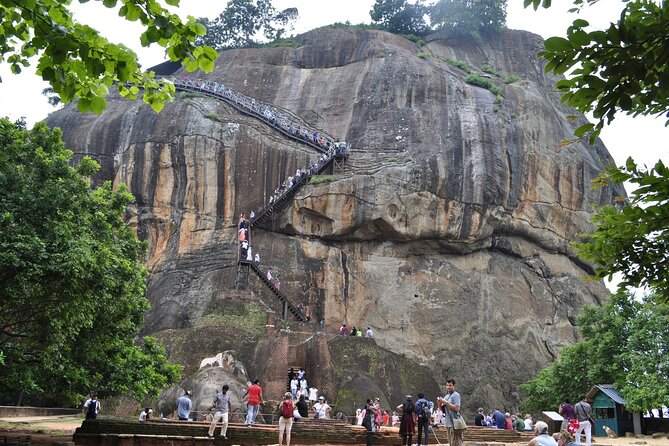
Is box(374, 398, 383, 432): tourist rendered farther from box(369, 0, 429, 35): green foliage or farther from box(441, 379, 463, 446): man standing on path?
box(369, 0, 429, 35): green foliage

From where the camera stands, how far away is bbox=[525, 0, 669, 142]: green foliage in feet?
14.6

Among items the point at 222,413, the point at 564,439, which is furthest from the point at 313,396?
the point at 564,439

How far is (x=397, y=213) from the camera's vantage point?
34688mm

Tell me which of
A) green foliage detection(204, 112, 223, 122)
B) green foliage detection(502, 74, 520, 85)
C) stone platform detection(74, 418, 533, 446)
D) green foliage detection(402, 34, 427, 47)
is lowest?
stone platform detection(74, 418, 533, 446)

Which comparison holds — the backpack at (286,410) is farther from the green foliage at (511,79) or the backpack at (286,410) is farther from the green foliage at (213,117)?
the green foliage at (511,79)

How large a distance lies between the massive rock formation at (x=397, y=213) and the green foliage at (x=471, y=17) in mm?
7746

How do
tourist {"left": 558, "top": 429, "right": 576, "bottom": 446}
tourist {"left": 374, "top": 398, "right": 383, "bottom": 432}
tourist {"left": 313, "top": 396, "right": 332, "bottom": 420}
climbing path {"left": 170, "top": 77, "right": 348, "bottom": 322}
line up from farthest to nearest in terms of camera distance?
climbing path {"left": 170, "top": 77, "right": 348, "bottom": 322} → tourist {"left": 313, "top": 396, "right": 332, "bottom": 420} → tourist {"left": 374, "top": 398, "right": 383, "bottom": 432} → tourist {"left": 558, "top": 429, "right": 576, "bottom": 446}

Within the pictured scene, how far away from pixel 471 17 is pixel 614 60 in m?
43.5

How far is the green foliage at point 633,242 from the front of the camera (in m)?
5.67

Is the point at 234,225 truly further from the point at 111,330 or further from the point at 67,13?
the point at 67,13

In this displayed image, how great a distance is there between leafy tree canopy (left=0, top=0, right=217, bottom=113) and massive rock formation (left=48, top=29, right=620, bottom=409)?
25.9 metres

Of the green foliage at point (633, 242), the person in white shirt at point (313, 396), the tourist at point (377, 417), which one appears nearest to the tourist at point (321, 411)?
the tourist at point (377, 417)

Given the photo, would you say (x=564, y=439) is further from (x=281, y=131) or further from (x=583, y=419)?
(x=281, y=131)

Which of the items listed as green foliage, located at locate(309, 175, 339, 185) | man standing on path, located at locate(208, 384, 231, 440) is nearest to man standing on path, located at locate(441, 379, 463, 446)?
man standing on path, located at locate(208, 384, 231, 440)
